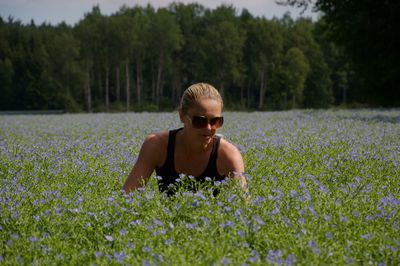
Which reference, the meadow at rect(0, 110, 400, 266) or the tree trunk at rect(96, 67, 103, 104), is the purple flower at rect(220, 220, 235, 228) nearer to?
the meadow at rect(0, 110, 400, 266)

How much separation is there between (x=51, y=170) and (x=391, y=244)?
449 cm

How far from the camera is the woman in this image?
4.38m

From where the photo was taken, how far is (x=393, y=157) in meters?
8.09

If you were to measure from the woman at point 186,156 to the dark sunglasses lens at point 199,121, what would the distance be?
5 centimetres

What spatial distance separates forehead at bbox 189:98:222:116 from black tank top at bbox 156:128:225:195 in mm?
397

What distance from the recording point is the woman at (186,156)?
4383mm

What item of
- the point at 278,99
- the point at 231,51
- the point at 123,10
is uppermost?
the point at 123,10

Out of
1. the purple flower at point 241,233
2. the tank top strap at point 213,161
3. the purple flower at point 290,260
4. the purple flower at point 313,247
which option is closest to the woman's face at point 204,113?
the tank top strap at point 213,161

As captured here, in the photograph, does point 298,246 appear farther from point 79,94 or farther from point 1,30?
point 1,30

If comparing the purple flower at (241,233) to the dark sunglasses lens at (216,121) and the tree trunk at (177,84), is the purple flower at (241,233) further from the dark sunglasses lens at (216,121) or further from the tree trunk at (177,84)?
the tree trunk at (177,84)

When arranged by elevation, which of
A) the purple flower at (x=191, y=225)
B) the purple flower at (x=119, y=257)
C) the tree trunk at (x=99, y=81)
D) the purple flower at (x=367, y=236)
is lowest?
the purple flower at (x=119, y=257)

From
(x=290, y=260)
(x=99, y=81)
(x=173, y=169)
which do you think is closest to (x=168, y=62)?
(x=99, y=81)

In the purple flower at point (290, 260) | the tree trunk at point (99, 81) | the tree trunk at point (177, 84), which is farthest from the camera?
the tree trunk at point (177, 84)

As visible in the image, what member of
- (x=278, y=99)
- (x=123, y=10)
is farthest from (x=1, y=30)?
(x=278, y=99)
